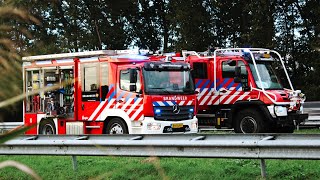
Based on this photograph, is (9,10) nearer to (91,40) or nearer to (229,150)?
(229,150)

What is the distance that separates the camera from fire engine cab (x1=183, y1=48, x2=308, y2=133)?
17.5m

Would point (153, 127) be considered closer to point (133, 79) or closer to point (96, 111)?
point (133, 79)

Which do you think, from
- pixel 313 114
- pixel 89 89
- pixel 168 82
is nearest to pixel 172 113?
pixel 168 82

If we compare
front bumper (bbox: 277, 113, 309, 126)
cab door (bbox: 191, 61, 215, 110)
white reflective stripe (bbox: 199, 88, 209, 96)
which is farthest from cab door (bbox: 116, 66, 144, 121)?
front bumper (bbox: 277, 113, 309, 126)

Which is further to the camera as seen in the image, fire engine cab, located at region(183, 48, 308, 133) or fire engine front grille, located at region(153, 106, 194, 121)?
fire engine cab, located at region(183, 48, 308, 133)

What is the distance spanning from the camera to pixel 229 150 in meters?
7.30

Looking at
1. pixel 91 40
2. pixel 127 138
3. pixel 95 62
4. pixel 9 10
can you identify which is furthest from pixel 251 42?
pixel 9 10

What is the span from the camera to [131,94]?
631 inches

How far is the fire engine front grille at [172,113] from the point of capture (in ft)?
52.2

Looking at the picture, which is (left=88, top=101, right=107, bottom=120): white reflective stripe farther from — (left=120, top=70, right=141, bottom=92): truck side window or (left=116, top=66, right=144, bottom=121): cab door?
(left=120, top=70, right=141, bottom=92): truck side window

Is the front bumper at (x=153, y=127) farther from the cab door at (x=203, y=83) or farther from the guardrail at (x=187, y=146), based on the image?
the guardrail at (x=187, y=146)

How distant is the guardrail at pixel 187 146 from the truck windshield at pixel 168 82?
6.83 meters

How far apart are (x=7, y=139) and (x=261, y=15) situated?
94.7 feet

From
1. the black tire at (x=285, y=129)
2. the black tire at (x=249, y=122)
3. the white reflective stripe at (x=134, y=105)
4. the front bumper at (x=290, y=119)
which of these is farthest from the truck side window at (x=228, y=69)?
the white reflective stripe at (x=134, y=105)
